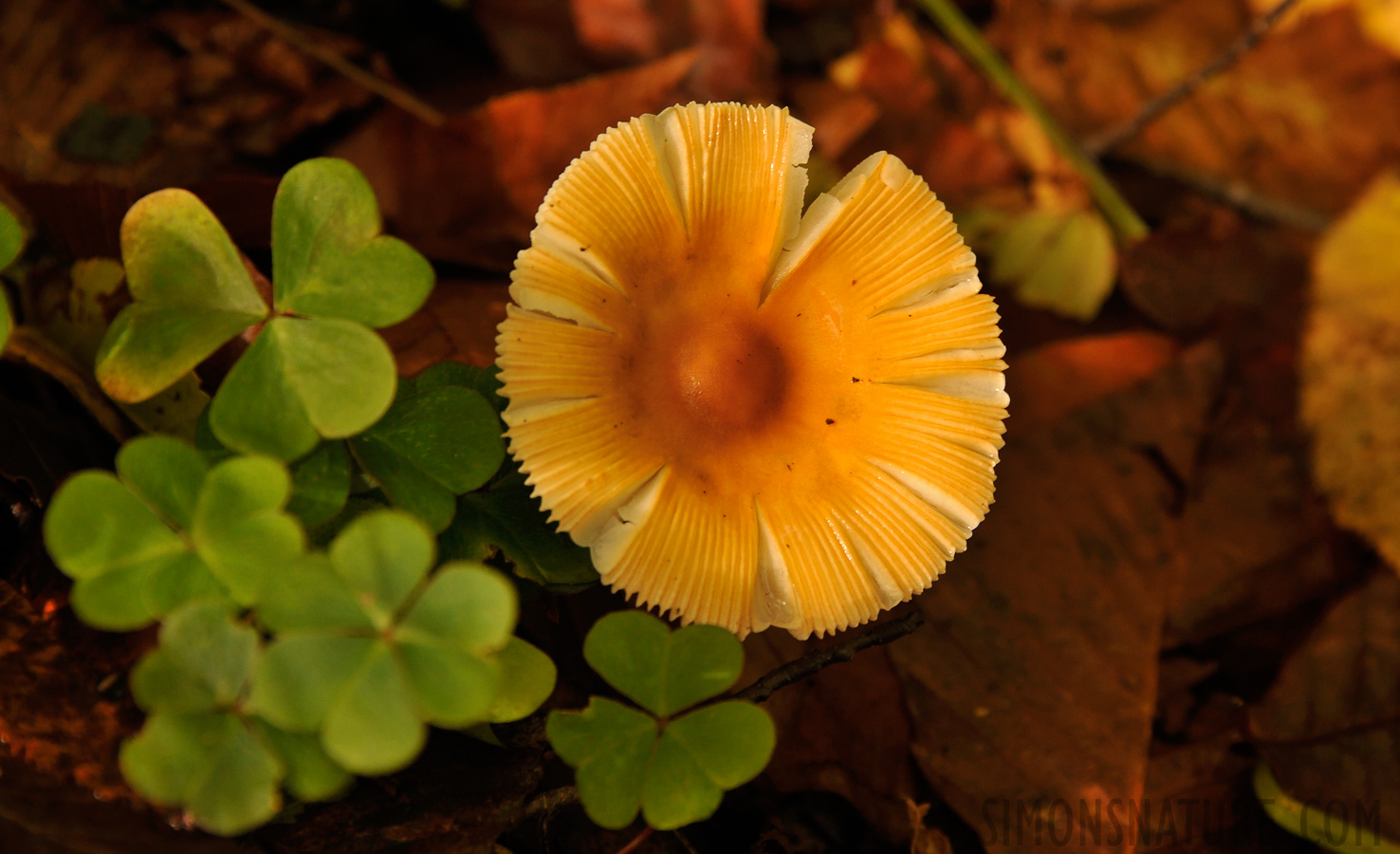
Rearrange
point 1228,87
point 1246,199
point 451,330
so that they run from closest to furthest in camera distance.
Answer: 1. point 451,330
2. point 1246,199
3. point 1228,87

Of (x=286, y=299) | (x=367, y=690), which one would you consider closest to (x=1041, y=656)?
(x=367, y=690)

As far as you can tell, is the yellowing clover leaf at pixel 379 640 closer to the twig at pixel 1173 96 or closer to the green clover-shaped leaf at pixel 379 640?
the green clover-shaped leaf at pixel 379 640

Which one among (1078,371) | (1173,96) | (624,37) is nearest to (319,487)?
(624,37)

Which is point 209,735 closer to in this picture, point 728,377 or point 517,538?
point 517,538

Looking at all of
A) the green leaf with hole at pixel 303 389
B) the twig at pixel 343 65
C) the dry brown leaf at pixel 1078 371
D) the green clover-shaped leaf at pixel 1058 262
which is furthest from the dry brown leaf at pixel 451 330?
the green clover-shaped leaf at pixel 1058 262

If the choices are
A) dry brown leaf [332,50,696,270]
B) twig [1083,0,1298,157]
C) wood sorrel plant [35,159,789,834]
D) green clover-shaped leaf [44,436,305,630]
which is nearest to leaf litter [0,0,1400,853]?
dry brown leaf [332,50,696,270]

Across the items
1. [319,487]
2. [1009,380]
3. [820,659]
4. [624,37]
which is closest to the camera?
[319,487]

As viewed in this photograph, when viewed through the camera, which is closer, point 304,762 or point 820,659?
point 304,762
